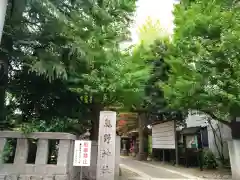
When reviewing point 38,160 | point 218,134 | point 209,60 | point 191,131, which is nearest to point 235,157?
point 209,60

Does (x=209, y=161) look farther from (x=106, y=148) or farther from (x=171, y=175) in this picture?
(x=106, y=148)

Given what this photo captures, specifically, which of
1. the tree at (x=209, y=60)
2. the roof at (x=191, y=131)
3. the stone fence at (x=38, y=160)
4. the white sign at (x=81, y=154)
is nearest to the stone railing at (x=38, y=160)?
the stone fence at (x=38, y=160)

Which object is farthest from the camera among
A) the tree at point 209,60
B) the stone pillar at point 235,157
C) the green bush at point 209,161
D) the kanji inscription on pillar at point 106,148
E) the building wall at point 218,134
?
the building wall at point 218,134

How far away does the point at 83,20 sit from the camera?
7.70m

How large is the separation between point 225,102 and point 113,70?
467 centimetres

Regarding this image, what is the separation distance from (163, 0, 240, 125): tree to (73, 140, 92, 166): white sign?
5.20m

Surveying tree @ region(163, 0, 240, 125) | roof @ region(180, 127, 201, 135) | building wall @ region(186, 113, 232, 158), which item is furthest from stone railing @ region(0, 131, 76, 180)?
roof @ region(180, 127, 201, 135)

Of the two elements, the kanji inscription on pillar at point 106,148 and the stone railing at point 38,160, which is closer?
the stone railing at point 38,160

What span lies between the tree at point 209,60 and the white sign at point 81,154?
5.20 meters

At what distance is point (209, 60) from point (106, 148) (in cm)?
570

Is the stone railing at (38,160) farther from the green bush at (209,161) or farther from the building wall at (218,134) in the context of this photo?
the building wall at (218,134)

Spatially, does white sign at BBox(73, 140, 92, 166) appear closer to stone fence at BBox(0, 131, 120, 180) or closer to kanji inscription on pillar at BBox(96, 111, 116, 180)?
stone fence at BBox(0, 131, 120, 180)

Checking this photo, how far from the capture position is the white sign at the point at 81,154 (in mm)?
6980

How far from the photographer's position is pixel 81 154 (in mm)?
7051
